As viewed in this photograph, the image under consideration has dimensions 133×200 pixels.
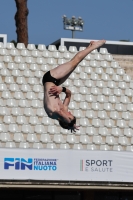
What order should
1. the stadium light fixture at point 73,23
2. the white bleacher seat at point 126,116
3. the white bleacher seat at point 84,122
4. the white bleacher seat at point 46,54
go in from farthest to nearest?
the stadium light fixture at point 73,23
the white bleacher seat at point 46,54
the white bleacher seat at point 126,116
the white bleacher seat at point 84,122

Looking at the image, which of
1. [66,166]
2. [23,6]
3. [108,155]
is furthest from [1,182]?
[23,6]

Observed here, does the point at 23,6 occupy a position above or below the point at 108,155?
above

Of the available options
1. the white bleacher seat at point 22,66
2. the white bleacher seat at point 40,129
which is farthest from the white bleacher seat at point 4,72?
the white bleacher seat at point 40,129

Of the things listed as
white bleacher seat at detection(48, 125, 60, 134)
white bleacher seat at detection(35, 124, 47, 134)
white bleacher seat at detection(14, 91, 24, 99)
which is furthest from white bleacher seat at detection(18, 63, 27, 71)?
white bleacher seat at detection(48, 125, 60, 134)

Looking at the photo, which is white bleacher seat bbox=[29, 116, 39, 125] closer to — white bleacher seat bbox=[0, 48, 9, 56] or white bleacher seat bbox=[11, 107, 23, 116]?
white bleacher seat bbox=[11, 107, 23, 116]

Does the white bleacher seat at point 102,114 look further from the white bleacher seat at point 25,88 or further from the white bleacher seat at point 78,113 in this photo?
the white bleacher seat at point 25,88

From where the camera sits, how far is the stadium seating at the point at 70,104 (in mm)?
18984

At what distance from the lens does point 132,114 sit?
67.6ft

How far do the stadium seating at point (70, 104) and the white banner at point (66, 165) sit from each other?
1.57 meters

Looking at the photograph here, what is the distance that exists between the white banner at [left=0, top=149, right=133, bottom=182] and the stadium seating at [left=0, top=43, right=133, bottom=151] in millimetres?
1574

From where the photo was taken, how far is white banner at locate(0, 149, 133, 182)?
55.3ft

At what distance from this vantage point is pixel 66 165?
1708cm

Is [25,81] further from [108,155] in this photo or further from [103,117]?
[108,155]
